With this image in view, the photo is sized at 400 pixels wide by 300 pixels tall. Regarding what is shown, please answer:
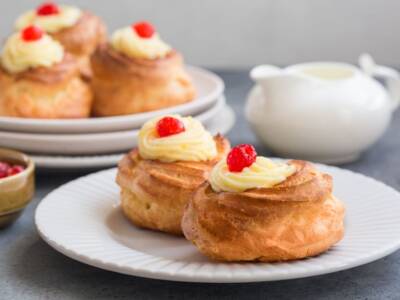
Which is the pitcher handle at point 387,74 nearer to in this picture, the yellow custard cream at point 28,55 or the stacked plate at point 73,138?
the stacked plate at point 73,138

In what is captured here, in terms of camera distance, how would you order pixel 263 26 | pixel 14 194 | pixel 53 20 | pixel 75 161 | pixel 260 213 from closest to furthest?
1. pixel 260 213
2. pixel 14 194
3. pixel 75 161
4. pixel 53 20
5. pixel 263 26

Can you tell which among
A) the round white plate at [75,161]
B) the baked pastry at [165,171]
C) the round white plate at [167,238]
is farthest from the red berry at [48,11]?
the baked pastry at [165,171]

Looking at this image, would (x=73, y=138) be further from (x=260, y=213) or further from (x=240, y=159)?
(x=260, y=213)

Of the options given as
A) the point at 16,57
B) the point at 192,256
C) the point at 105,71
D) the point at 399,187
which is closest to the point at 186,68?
the point at 105,71

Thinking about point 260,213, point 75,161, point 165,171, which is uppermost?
point 260,213

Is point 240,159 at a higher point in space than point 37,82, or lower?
higher

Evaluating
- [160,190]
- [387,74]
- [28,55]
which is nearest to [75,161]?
[28,55]
